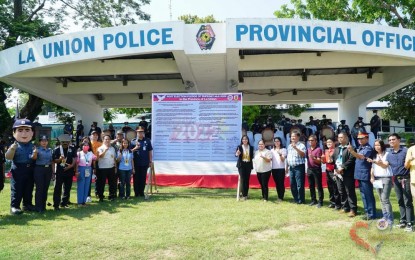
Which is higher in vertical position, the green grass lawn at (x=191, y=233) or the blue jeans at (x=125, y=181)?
the blue jeans at (x=125, y=181)

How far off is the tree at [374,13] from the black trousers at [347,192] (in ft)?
40.6

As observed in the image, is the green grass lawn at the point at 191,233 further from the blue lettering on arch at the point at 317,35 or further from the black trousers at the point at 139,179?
the blue lettering on arch at the point at 317,35

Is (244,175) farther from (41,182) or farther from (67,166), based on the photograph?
(41,182)

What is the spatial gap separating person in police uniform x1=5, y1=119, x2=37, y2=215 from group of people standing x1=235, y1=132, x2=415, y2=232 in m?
4.25

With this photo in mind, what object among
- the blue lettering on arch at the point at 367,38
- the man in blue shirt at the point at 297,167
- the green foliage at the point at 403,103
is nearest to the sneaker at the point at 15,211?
the man in blue shirt at the point at 297,167

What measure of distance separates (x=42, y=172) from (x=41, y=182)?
0.19 metres

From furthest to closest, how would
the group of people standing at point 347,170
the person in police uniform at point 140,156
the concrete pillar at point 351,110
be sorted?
the concrete pillar at point 351,110
the person in police uniform at point 140,156
the group of people standing at point 347,170

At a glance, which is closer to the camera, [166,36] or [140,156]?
[140,156]

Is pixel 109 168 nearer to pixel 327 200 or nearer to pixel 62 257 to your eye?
pixel 62 257

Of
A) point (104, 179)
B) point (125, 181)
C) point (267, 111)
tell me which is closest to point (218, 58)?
point (125, 181)

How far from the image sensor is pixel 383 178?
19.3 feet

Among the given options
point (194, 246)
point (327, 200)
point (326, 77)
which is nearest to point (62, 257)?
point (194, 246)

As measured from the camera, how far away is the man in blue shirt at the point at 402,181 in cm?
567

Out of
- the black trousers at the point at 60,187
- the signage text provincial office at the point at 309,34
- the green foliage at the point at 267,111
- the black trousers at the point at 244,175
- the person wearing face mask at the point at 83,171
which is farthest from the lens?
the green foliage at the point at 267,111
